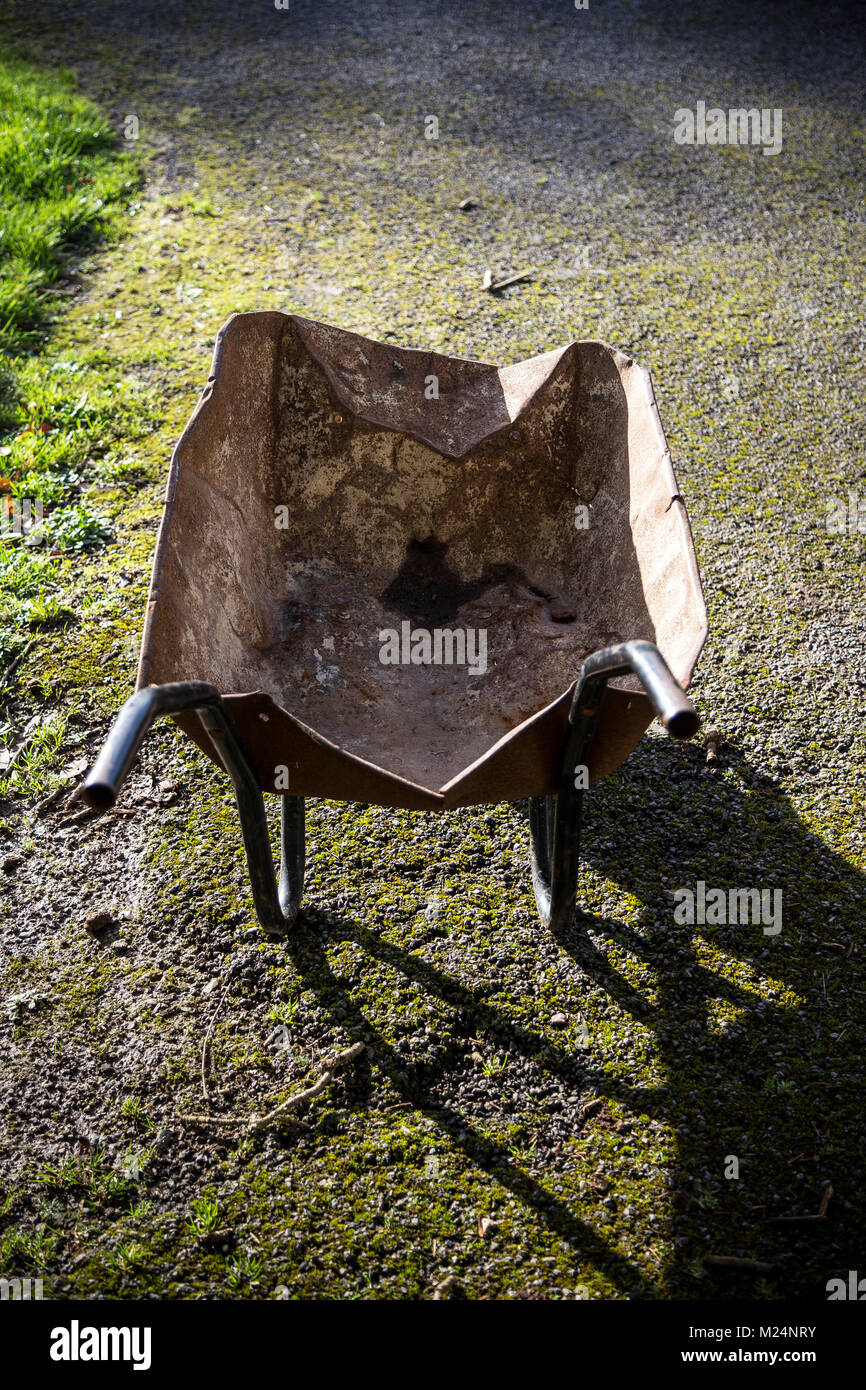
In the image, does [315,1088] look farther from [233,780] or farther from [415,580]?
[415,580]

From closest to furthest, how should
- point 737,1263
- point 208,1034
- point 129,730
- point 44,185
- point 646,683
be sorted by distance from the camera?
point 129,730
point 646,683
point 737,1263
point 208,1034
point 44,185

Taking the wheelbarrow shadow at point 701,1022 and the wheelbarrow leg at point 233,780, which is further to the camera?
the wheelbarrow shadow at point 701,1022

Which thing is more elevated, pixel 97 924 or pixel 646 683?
pixel 646 683

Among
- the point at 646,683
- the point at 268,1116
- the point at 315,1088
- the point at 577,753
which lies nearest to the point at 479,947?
the point at 315,1088

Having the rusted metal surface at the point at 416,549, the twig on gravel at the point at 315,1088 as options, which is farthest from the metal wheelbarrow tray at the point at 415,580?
the twig on gravel at the point at 315,1088

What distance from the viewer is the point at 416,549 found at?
8.61 ft

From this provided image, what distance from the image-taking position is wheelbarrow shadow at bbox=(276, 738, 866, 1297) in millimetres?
1942

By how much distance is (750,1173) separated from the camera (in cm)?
202

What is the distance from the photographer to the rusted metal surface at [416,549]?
1873 millimetres

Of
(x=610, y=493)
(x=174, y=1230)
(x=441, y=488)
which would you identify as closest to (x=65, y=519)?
(x=441, y=488)

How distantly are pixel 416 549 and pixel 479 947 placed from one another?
→ 102 centimetres

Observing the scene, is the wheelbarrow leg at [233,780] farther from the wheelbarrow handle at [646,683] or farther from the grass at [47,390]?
the grass at [47,390]

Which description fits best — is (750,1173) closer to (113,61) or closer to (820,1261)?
(820,1261)

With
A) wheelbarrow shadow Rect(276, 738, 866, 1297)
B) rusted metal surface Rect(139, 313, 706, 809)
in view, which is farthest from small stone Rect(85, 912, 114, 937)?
rusted metal surface Rect(139, 313, 706, 809)
